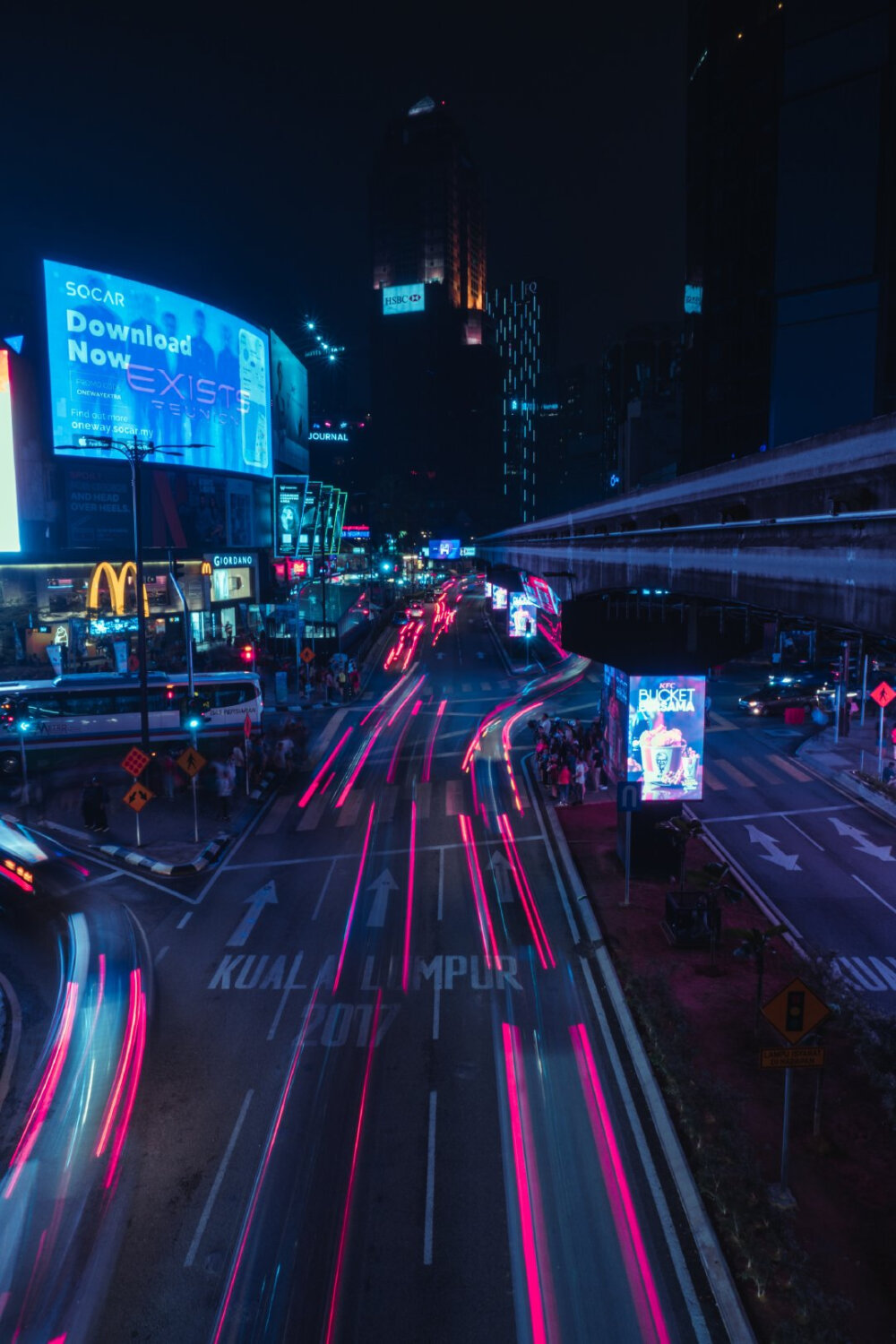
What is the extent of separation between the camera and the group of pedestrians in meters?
25.0

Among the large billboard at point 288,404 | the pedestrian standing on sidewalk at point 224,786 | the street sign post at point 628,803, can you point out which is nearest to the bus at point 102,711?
the pedestrian standing on sidewalk at point 224,786

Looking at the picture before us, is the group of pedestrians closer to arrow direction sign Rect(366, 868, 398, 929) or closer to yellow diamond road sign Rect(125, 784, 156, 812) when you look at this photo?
arrow direction sign Rect(366, 868, 398, 929)

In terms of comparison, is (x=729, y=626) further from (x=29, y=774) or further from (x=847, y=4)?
(x=847, y=4)

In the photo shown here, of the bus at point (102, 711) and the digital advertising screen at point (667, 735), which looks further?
the bus at point (102, 711)

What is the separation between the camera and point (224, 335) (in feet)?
205

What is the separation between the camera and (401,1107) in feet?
35.3

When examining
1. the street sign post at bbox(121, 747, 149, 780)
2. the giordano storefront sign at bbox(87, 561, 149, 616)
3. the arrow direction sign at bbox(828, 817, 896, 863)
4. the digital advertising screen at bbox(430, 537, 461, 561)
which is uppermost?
the digital advertising screen at bbox(430, 537, 461, 561)

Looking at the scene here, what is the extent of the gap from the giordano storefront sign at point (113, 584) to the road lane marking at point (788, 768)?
34629 mm

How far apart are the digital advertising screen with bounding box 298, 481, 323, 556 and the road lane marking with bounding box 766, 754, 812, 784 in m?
59.2

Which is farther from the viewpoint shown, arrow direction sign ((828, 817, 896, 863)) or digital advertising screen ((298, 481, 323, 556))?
digital advertising screen ((298, 481, 323, 556))

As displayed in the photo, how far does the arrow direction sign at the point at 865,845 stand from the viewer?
20.2 meters

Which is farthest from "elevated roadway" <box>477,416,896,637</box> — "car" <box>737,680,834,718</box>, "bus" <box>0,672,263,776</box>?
A: "car" <box>737,680,834,718</box>

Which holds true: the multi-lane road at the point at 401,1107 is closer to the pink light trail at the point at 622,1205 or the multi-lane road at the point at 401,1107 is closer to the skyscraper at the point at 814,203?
the pink light trail at the point at 622,1205

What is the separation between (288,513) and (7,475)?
104 ft
